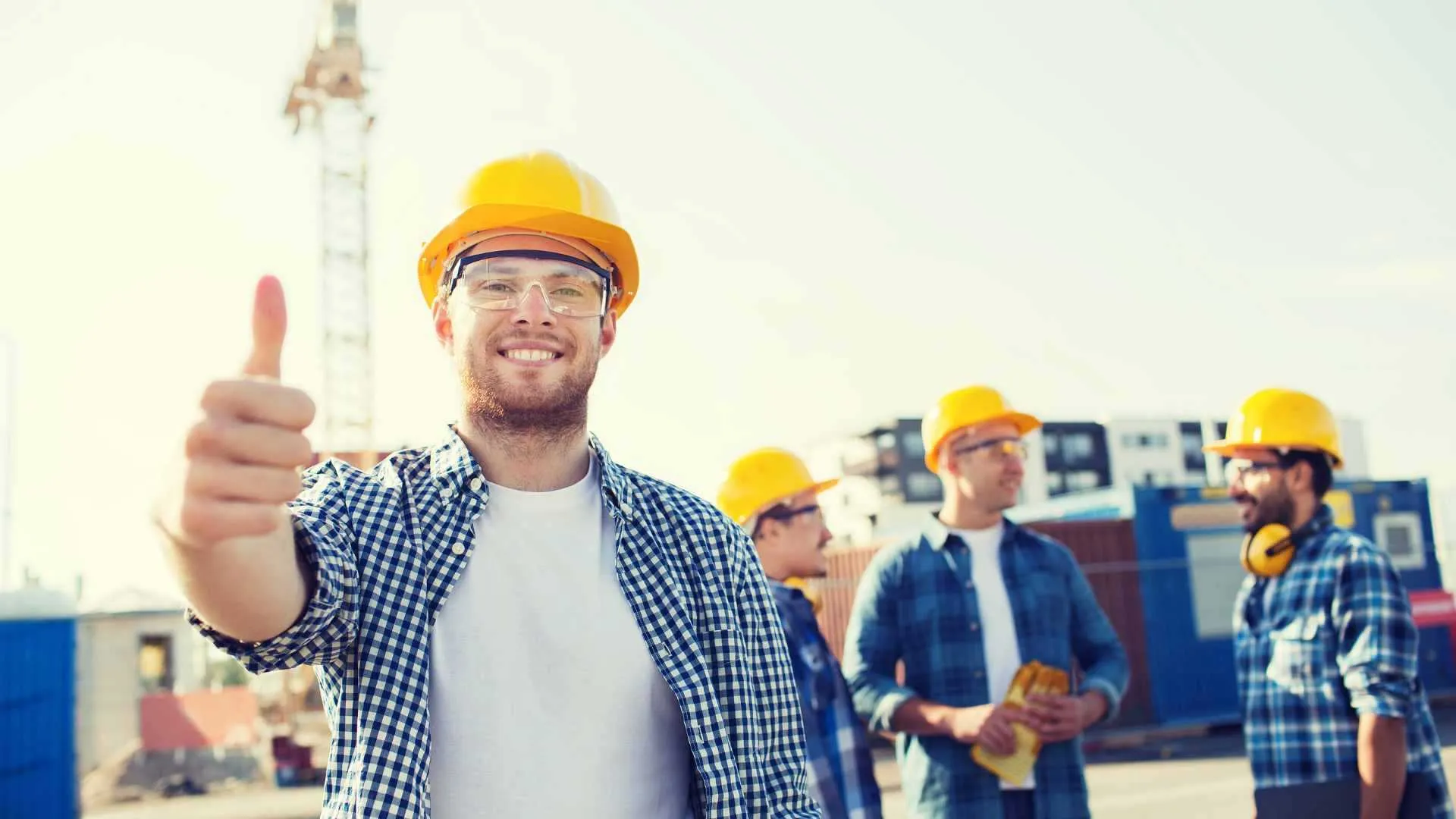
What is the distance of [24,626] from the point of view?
893cm

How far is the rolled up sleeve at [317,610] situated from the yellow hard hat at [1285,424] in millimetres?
3735

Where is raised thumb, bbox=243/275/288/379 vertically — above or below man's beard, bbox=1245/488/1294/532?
above

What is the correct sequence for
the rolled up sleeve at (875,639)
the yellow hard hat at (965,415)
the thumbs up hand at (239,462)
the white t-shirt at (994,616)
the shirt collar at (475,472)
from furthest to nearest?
the yellow hard hat at (965,415) < the rolled up sleeve at (875,639) < the white t-shirt at (994,616) < the shirt collar at (475,472) < the thumbs up hand at (239,462)

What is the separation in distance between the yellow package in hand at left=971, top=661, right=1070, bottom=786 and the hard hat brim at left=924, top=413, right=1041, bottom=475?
0.94 m

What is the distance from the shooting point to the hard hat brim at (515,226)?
2207 mm

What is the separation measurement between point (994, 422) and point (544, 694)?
299 cm

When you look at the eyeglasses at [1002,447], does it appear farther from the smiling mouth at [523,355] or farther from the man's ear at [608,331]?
the smiling mouth at [523,355]

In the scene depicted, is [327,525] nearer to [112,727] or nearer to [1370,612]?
[1370,612]

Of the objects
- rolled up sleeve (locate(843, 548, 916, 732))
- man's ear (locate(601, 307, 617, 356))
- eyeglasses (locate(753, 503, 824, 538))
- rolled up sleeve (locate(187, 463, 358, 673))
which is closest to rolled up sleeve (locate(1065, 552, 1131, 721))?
rolled up sleeve (locate(843, 548, 916, 732))

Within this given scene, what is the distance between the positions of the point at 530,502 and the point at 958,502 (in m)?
2.64

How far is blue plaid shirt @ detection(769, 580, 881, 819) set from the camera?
365 centimetres

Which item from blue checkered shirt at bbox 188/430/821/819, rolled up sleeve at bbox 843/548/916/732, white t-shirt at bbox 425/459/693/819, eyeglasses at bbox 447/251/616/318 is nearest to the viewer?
blue checkered shirt at bbox 188/430/821/819

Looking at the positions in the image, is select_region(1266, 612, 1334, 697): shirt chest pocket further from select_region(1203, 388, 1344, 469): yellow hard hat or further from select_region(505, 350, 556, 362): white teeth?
select_region(505, 350, 556, 362): white teeth

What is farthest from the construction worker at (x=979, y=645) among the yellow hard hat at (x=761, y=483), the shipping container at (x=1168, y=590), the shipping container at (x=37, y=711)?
the shipping container at (x=1168, y=590)
